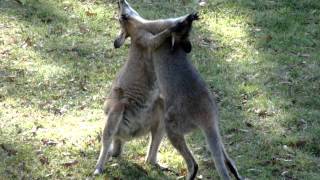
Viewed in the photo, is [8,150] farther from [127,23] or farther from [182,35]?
[182,35]

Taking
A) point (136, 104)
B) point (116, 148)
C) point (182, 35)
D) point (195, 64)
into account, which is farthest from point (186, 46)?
point (195, 64)

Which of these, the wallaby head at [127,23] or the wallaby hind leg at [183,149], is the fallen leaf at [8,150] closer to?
the wallaby head at [127,23]

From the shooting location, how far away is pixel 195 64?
398 inches

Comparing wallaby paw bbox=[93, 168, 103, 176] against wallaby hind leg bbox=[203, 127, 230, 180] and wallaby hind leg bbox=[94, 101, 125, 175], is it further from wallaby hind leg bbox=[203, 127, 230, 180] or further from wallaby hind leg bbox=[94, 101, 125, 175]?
wallaby hind leg bbox=[203, 127, 230, 180]

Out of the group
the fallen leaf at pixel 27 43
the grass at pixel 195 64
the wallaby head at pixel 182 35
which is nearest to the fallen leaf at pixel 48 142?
the grass at pixel 195 64

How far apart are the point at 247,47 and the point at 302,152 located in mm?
3338

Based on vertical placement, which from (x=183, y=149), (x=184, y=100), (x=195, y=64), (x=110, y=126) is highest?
(x=184, y=100)

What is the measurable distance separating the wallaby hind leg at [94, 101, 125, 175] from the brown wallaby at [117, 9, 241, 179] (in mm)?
529

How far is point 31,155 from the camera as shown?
7.53 meters

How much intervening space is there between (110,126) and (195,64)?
3.32m

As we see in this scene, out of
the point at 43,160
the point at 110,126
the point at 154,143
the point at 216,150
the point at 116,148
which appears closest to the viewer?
the point at 216,150

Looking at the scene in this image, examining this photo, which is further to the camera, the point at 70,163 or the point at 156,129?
the point at 70,163

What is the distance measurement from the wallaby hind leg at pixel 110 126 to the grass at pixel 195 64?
0.26 m

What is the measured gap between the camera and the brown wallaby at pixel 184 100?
6.36 m
